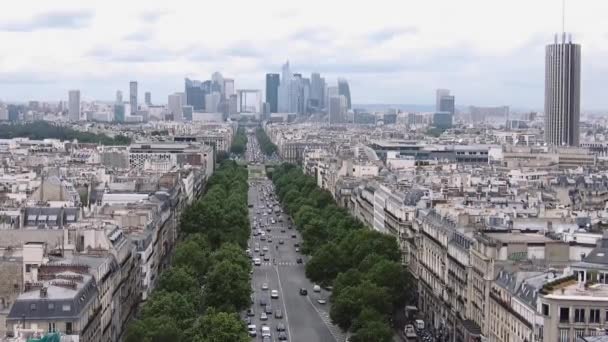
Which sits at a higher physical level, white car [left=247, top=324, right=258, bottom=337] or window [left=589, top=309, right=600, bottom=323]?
window [left=589, top=309, right=600, bottom=323]

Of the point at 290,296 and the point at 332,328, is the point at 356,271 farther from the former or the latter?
the point at 290,296

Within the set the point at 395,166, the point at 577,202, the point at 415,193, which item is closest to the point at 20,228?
the point at 415,193

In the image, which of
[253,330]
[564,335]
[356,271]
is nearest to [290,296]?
[356,271]

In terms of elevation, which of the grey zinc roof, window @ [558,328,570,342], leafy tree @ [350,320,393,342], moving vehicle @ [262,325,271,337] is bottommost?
moving vehicle @ [262,325,271,337]

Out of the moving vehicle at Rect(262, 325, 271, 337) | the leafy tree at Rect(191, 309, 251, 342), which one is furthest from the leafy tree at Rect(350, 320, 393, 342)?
the moving vehicle at Rect(262, 325, 271, 337)

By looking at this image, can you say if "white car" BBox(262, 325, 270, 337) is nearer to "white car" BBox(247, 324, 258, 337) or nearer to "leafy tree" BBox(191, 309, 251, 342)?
"white car" BBox(247, 324, 258, 337)
